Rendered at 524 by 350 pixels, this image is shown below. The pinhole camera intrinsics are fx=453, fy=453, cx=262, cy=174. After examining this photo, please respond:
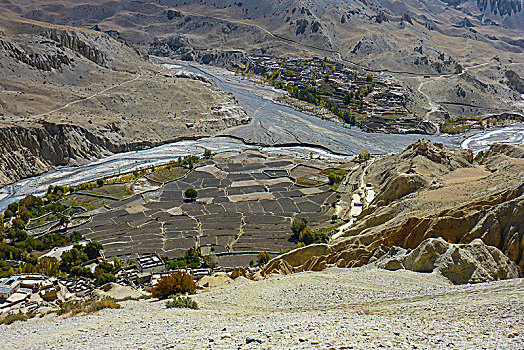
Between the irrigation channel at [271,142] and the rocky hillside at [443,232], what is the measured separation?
140 feet

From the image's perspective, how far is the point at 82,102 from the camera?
293ft

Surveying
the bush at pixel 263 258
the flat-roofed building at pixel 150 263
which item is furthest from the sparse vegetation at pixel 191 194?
the bush at pixel 263 258

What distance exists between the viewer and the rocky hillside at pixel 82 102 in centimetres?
7094

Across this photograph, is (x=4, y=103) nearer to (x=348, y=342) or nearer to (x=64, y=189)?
(x=64, y=189)

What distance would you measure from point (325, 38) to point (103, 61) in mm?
82681

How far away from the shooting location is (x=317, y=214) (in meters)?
53.0

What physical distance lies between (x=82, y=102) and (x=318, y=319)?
3393 inches

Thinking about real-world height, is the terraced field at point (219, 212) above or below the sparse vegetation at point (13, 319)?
below

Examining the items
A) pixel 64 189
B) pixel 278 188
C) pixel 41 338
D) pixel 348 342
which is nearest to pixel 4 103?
pixel 64 189

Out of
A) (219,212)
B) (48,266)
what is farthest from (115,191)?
(48,266)

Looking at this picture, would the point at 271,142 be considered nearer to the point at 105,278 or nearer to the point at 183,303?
the point at 105,278

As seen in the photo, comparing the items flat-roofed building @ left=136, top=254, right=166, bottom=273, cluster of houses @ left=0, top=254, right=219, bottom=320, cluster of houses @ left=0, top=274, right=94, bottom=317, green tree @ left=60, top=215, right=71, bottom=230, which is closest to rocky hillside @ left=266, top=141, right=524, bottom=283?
cluster of houses @ left=0, top=254, right=219, bottom=320

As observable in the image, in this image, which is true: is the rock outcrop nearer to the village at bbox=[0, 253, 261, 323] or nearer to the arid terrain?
the arid terrain

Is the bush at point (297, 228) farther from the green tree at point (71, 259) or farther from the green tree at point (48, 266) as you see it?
the green tree at point (48, 266)
